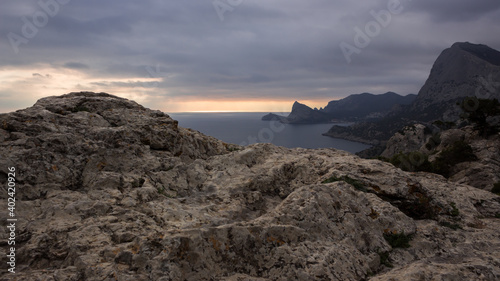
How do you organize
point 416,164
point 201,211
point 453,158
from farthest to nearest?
point 453,158 < point 416,164 < point 201,211

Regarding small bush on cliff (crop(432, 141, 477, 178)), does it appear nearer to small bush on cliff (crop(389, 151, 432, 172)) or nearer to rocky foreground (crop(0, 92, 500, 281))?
small bush on cliff (crop(389, 151, 432, 172))

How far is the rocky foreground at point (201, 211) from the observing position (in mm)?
5867

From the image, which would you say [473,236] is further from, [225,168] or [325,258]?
[225,168]

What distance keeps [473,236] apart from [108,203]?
1103 centimetres

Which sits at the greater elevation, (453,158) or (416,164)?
(453,158)

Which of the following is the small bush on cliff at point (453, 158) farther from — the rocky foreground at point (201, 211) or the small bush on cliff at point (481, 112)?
the rocky foreground at point (201, 211)

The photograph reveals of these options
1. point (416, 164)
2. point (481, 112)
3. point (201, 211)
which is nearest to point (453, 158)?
A: point (416, 164)

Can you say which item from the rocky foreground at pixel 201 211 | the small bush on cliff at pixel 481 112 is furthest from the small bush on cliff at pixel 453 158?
the rocky foreground at pixel 201 211

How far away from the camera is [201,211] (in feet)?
25.5

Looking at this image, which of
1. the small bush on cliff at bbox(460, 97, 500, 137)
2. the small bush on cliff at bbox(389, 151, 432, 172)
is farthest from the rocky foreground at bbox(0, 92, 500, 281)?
the small bush on cliff at bbox(460, 97, 500, 137)

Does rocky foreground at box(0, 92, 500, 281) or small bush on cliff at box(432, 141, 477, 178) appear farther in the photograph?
small bush on cliff at box(432, 141, 477, 178)

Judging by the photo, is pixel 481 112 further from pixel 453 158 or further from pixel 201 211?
pixel 201 211

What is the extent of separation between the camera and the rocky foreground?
5867 mm

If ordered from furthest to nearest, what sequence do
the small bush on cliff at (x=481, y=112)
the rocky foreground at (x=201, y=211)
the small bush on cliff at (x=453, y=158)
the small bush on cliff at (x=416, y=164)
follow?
the small bush on cliff at (x=481, y=112) → the small bush on cliff at (x=453, y=158) → the small bush on cliff at (x=416, y=164) → the rocky foreground at (x=201, y=211)
